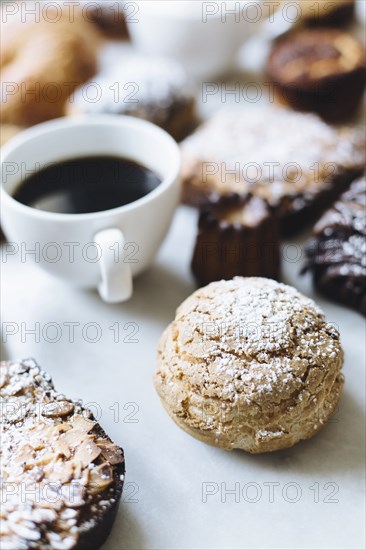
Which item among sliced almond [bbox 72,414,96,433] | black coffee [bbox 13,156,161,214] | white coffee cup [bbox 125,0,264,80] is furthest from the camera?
white coffee cup [bbox 125,0,264,80]

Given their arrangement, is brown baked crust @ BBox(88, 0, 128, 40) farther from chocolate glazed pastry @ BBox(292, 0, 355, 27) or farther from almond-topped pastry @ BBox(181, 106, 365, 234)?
almond-topped pastry @ BBox(181, 106, 365, 234)

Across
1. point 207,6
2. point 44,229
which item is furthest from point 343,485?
point 207,6

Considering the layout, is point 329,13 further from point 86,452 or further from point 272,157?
point 86,452

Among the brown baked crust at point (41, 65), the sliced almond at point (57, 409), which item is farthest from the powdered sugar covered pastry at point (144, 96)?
the sliced almond at point (57, 409)

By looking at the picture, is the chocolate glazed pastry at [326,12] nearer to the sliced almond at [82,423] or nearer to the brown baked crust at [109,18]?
the brown baked crust at [109,18]

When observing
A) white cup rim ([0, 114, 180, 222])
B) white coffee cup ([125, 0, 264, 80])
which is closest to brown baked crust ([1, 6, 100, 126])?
white coffee cup ([125, 0, 264, 80])

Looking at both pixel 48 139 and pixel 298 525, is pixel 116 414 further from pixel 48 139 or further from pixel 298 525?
pixel 48 139

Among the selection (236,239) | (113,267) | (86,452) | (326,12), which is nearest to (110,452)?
(86,452)

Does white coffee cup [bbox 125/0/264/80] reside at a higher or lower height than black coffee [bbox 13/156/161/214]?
higher
